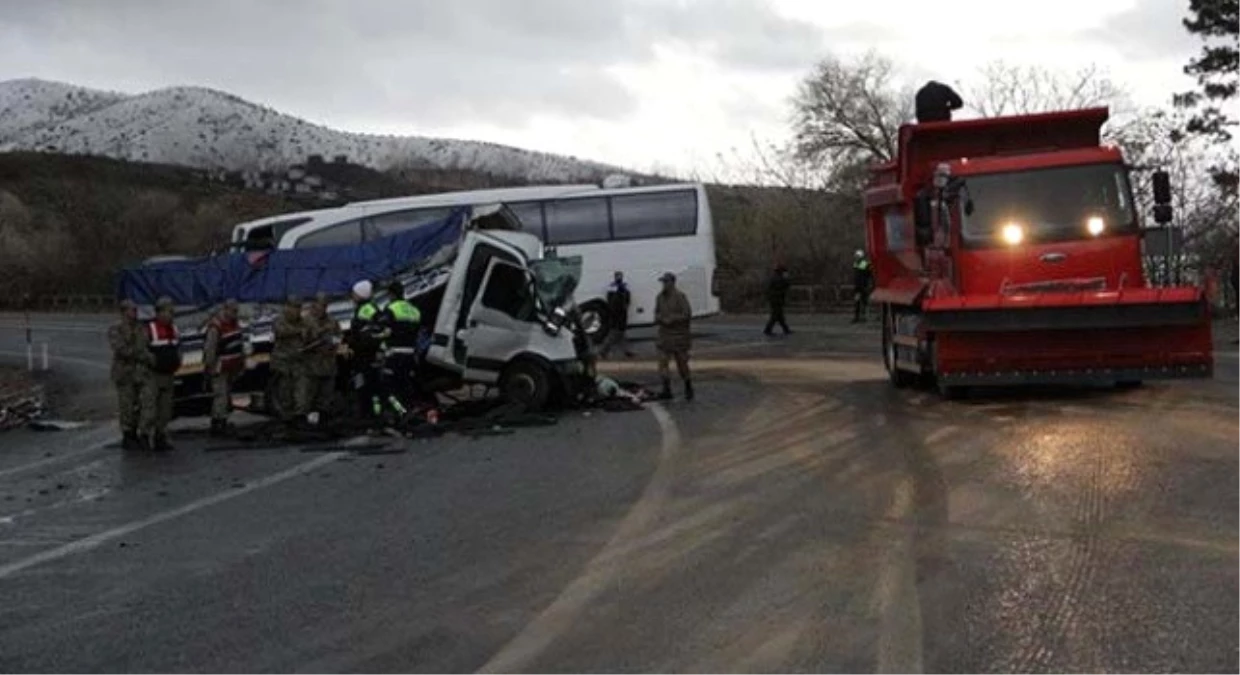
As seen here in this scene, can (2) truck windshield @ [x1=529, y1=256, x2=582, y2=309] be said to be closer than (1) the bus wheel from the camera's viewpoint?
Yes

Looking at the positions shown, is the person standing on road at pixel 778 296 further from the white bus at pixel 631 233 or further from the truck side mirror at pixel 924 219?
the truck side mirror at pixel 924 219

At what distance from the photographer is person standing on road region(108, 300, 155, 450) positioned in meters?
14.7

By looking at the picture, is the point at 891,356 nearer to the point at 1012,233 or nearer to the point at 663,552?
the point at 1012,233

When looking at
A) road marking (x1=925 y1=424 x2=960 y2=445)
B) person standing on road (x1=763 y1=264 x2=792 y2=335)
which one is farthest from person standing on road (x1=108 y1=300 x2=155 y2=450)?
person standing on road (x1=763 y1=264 x2=792 y2=335)

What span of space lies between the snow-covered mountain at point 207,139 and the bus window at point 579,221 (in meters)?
72.8

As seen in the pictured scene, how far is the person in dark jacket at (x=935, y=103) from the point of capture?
19516 mm

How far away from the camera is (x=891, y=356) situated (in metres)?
18.8

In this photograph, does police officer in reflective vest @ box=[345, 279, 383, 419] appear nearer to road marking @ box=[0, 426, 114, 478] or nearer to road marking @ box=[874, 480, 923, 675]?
road marking @ box=[0, 426, 114, 478]

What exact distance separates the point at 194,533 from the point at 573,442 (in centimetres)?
510

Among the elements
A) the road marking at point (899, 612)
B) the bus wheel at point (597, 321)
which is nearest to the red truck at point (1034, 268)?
the road marking at point (899, 612)

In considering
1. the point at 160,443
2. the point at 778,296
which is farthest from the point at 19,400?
the point at 778,296

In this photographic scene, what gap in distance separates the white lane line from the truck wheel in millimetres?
3711

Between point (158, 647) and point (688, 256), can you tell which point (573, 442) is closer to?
point (158, 647)

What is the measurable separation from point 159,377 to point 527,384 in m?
4.51
